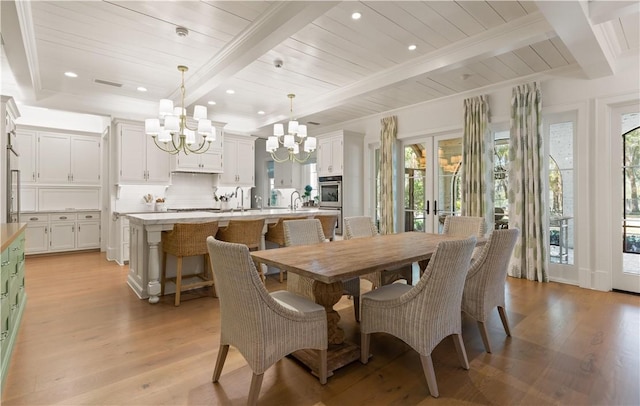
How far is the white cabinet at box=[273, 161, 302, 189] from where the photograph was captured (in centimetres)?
820

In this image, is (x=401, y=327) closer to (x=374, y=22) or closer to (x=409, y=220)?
(x=374, y=22)

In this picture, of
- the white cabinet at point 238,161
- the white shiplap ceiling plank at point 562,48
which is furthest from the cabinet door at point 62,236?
the white shiplap ceiling plank at point 562,48

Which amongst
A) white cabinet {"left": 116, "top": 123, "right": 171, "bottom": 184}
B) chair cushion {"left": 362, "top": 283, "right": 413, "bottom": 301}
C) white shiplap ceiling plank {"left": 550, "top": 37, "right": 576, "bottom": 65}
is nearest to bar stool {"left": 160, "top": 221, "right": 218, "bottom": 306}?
chair cushion {"left": 362, "top": 283, "right": 413, "bottom": 301}

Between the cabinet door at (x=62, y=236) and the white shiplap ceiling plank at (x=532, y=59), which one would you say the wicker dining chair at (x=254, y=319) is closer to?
the white shiplap ceiling plank at (x=532, y=59)

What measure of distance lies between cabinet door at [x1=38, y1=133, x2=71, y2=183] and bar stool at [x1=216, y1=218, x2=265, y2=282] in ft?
14.8

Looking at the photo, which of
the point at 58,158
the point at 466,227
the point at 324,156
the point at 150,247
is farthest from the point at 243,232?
the point at 58,158

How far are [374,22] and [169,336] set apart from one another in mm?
3241

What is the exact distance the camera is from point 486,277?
2332 mm

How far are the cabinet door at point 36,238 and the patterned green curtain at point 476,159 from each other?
715cm

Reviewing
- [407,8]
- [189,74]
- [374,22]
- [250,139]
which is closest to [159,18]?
[189,74]

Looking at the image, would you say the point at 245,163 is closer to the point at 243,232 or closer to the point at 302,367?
the point at 243,232

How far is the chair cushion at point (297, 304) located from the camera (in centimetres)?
191

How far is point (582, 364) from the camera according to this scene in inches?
84.7

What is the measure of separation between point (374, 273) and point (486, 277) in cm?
102
